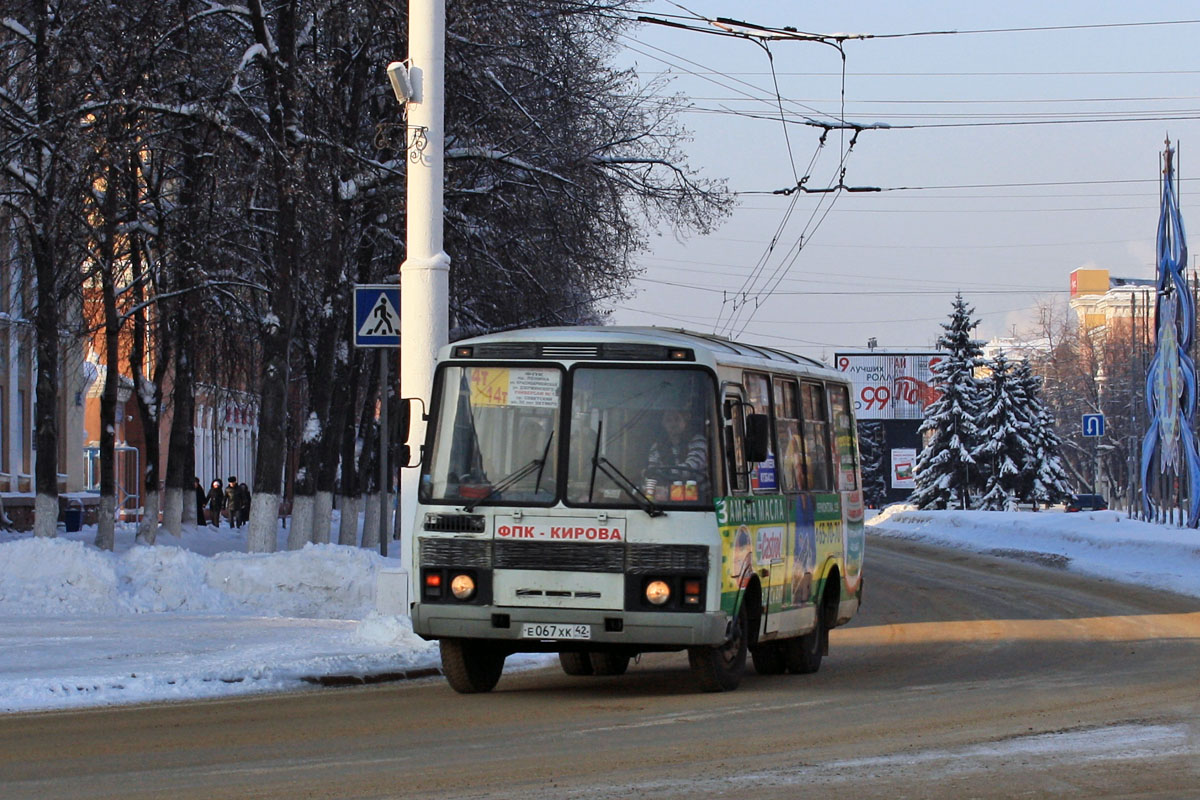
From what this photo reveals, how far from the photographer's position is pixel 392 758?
907cm

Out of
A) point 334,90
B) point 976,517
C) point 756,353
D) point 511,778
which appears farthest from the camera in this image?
point 976,517

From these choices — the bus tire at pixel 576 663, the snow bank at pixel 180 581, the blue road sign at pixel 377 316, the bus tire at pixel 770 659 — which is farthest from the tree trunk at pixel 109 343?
the bus tire at pixel 770 659

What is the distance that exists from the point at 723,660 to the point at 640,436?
174cm

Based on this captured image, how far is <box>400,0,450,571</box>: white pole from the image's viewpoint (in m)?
15.6

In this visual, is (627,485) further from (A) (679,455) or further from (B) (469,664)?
(B) (469,664)

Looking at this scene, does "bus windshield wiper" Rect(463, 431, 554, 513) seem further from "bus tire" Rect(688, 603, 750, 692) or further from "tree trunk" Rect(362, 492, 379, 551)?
"tree trunk" Rect(362, 492, 379, 551)

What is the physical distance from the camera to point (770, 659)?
47.1ft

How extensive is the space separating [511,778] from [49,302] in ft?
64.8

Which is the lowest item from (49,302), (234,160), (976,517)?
(976,517)

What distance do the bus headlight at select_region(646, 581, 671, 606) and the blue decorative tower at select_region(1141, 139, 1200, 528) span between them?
30634 mm

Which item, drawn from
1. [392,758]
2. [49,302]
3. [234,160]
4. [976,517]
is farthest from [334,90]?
[976,517]

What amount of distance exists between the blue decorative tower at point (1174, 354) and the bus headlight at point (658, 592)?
30634 millimetres

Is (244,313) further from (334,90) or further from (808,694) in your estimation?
(808,694)

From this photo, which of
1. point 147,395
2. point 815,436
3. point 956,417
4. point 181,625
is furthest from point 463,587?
point 956,417
